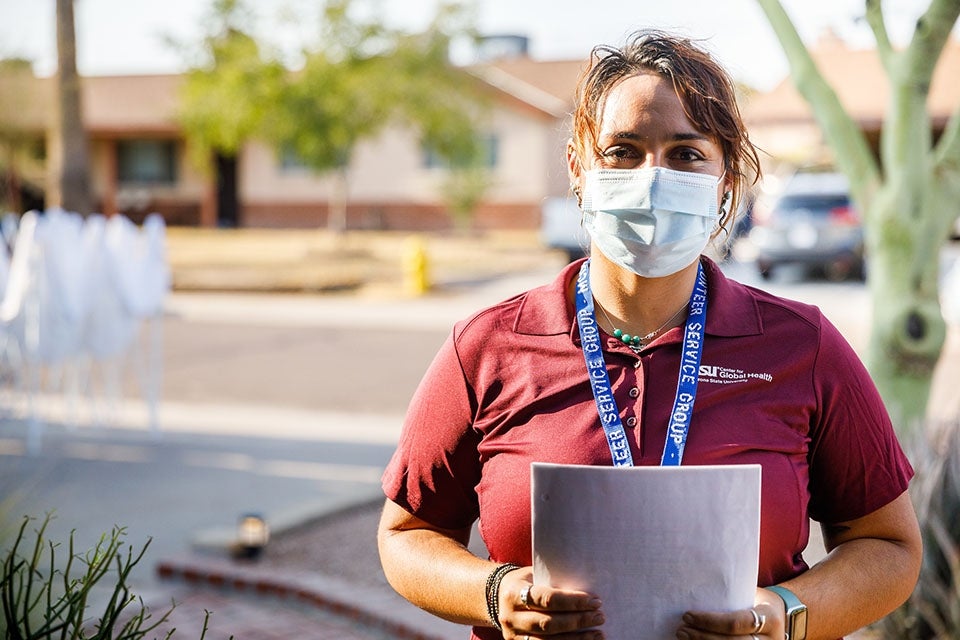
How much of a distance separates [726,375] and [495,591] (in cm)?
54

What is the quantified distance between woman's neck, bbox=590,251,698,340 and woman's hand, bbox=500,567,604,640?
20.3 inches

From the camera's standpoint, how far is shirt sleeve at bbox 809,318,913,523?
6.70ft

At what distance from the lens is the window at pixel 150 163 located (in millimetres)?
42438

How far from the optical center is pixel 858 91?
4006 centimetres

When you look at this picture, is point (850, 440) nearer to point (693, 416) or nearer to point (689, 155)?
point (693, 416)

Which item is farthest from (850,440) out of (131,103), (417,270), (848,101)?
(131,103)

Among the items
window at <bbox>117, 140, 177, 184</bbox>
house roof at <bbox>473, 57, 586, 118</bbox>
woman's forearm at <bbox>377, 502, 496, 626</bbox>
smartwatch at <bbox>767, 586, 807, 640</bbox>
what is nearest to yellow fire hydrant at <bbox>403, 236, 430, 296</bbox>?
house roof at <bbox>473, 57, 586, 118</bbox>

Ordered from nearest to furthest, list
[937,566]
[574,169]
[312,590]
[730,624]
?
[730,624], [574,169], [937,566], [312,590]

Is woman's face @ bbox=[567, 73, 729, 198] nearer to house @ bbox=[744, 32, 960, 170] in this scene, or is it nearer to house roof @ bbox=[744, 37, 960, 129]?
house @ bbox=[744, 32, 960, 170]

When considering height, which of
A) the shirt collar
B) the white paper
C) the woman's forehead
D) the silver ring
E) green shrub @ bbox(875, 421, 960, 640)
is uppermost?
the woman's forehead

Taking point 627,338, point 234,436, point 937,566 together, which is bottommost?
point 234,436

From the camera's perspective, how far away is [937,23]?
16.1 feet

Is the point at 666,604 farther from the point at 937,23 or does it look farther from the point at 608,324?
the point at 937,23

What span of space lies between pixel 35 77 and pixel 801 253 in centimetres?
2386
